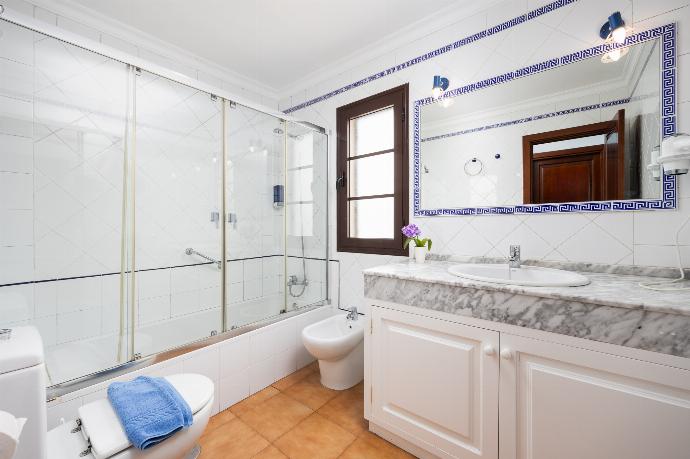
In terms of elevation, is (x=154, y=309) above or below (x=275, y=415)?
above

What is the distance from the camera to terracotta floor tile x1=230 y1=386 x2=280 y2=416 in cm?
178

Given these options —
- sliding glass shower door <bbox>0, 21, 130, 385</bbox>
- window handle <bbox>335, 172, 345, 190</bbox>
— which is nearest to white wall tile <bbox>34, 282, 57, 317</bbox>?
sliding glass shower door <bbox>0, 21, 130, 385</bbox>

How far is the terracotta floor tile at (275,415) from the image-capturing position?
1.60 m

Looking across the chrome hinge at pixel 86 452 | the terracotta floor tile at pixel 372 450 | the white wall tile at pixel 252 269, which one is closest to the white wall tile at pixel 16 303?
the chrome hinge at pixel 86 452

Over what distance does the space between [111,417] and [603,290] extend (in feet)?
6.09

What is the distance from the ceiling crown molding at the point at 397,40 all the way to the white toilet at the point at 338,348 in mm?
1971

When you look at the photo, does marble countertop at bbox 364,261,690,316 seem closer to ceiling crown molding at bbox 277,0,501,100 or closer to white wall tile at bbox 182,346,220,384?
white wall tile at bbox 182,346,220,384

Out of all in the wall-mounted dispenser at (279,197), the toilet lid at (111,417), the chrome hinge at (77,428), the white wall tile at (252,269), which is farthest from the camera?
the wall-mounted dispenser at (279,197)

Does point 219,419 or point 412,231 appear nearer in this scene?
point 219,419

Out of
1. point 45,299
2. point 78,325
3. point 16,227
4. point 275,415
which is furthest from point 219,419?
point 16,227

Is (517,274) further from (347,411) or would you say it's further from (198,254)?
(198,254)

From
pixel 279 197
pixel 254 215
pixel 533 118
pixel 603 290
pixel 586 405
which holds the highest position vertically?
pixel 533 118

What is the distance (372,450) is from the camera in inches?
57.5

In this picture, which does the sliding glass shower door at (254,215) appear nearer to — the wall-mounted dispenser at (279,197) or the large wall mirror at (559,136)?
the wall-mounted dispenser at (279,197)
